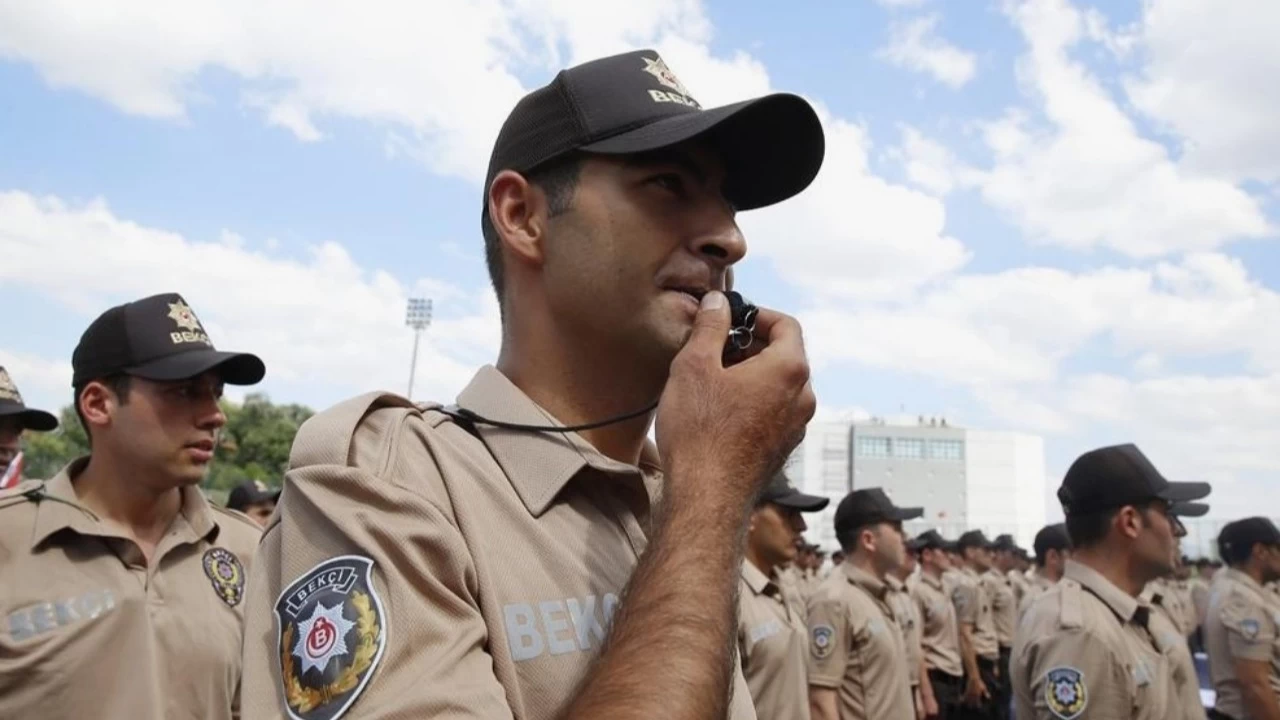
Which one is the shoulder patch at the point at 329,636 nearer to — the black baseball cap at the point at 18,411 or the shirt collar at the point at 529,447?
the shirt collar at the point at 529,447

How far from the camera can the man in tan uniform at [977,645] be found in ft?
47.2

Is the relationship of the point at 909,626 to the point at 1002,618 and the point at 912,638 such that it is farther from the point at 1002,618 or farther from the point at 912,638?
the point at 1002,618

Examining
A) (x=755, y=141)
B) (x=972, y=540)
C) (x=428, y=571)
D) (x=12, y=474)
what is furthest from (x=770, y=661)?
(x=972, y=540)

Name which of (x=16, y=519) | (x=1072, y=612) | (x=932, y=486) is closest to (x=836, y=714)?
(x=1072, y=612)

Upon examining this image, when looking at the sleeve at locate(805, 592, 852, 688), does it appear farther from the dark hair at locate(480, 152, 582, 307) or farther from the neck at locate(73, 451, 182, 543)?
the dark hair at locate(480, 152, 582, 307)

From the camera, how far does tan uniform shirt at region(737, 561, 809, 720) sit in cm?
577

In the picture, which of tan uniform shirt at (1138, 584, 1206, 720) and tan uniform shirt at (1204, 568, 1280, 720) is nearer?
tan uniform shirt at (1138, 584, 1206, 720)

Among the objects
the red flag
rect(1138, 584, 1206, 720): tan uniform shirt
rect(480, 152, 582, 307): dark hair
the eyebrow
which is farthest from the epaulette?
the red flag

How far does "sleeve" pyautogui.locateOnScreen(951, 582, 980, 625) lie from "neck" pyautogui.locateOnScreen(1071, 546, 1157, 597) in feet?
37.0

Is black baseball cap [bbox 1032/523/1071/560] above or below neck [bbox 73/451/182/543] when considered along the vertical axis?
above

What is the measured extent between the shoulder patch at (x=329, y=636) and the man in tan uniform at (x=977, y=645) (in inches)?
564

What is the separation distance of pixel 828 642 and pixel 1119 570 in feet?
9.37

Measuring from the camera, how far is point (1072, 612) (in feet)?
16.2

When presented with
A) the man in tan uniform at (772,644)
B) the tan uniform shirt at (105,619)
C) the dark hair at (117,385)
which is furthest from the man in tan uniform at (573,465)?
the man in tan uniform at (772,644)
